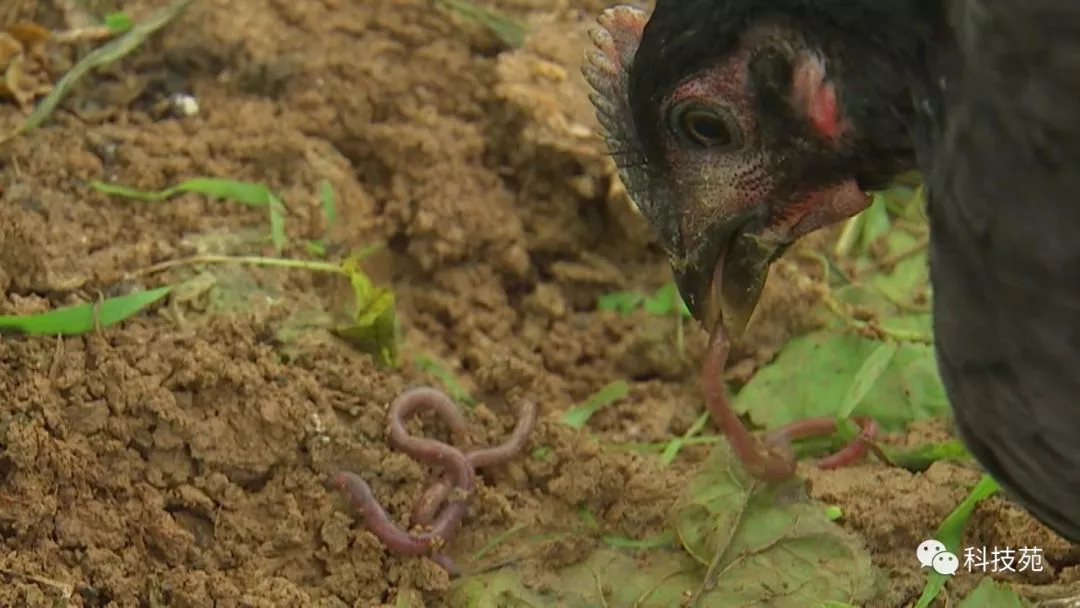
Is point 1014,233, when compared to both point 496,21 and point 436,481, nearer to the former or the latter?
point 436,481

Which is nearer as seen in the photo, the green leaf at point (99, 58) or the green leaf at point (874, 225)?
the green leaf at point (99, 58)

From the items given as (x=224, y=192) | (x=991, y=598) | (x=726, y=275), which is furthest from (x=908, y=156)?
(x=224, y=192)

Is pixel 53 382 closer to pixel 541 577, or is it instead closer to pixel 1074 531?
pixel 541 577

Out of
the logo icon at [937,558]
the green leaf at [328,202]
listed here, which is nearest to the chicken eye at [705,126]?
Answer: the logo icon at [937,558]

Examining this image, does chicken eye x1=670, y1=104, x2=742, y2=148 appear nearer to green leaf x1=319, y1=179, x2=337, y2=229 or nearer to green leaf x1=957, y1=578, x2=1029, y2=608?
green leaf x1=957, y1=578, x2=1029, y2=608

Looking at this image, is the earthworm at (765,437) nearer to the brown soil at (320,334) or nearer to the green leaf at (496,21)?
the brown soil at (320,334)

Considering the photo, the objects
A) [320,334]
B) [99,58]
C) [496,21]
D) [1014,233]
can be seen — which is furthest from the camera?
[496,21]
